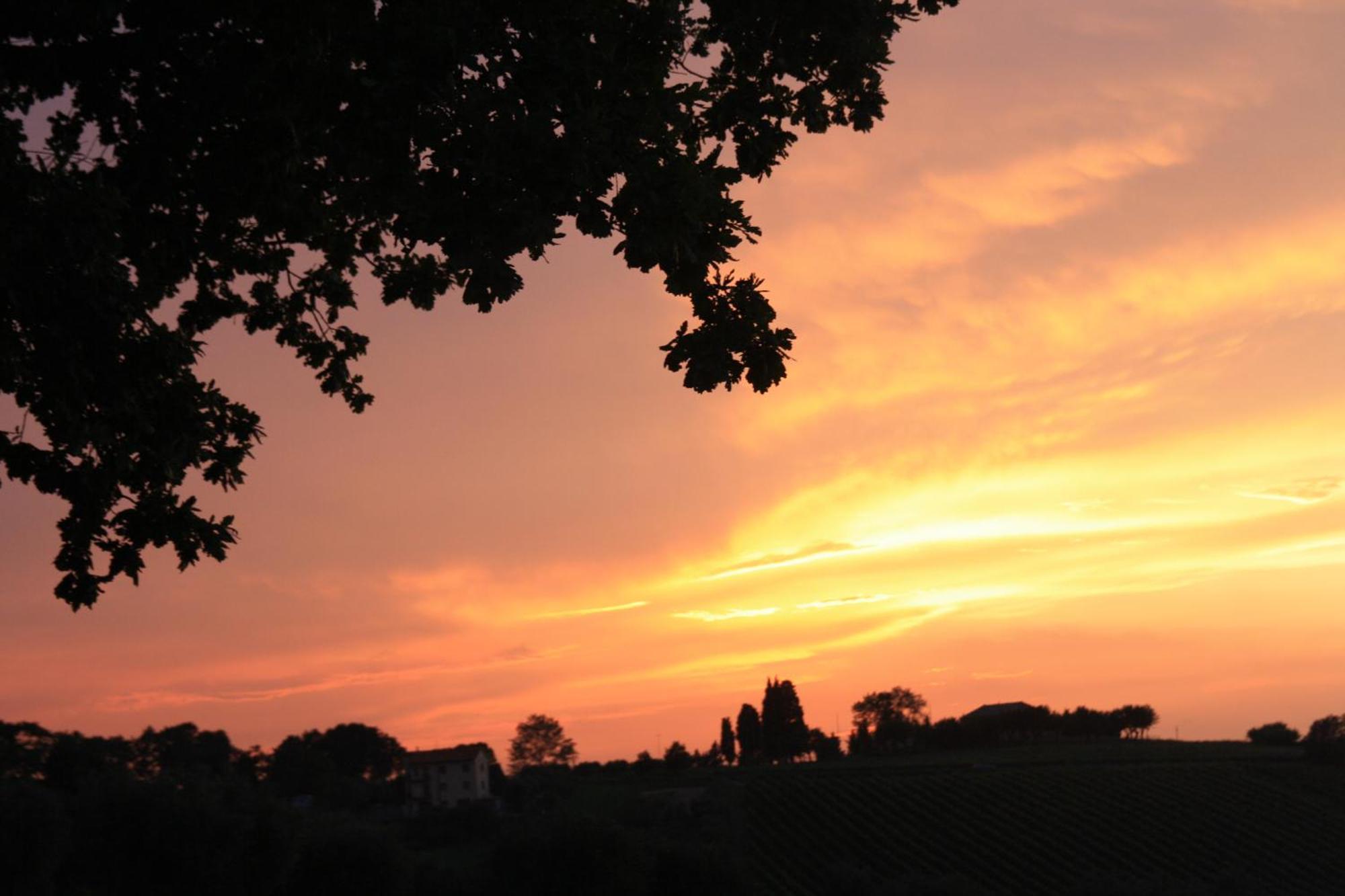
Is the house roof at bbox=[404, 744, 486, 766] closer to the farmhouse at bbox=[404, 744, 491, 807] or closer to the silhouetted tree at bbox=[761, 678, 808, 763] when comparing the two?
the farmhouse at bbox=[404, 744, 491, 807]

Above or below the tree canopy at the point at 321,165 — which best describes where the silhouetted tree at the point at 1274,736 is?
below

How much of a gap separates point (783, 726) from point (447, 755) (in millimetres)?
54434

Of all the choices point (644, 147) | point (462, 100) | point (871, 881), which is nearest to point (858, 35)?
point (644, 147)

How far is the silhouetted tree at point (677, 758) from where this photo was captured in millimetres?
171625

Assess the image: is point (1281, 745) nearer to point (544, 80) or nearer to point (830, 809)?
point (830, 809)

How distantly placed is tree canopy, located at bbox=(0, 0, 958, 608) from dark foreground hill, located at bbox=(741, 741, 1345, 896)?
62.6 m

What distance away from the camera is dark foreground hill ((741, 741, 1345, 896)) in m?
83.4

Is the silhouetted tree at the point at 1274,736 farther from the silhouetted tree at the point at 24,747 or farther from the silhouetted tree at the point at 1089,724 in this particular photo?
the silhouetted tree at the point at 24,747

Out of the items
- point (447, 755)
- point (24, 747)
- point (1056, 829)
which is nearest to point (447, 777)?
point (447, 755)

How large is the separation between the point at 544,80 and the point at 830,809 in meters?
108

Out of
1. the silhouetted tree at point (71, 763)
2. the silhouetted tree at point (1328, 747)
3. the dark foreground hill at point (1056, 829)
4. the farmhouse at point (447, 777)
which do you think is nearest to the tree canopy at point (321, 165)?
the dark foreground hill at point (1056, 829)

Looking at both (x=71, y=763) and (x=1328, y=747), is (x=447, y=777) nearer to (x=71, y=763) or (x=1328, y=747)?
(x=71, y=763)

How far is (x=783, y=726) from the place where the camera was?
637 ft

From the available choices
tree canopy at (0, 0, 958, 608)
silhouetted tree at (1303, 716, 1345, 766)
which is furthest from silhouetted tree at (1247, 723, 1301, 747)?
tree canopy at (0, 0, 958, 608)
